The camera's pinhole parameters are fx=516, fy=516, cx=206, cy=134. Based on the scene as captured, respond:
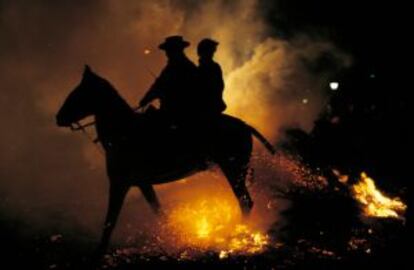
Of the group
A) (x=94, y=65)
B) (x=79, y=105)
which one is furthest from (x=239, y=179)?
(x=94, y=65)

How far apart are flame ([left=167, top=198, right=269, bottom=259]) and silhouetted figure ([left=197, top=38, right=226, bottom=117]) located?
8.04ft

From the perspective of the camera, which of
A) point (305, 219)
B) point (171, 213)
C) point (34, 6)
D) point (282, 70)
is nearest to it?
point (305, 219)

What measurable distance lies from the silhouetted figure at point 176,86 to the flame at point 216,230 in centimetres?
244

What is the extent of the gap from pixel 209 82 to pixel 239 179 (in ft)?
6.71

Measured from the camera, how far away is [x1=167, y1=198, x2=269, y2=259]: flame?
9648 mm

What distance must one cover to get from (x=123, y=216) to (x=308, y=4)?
1868 centimetres

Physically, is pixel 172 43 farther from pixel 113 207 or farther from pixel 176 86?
pixel 113 207

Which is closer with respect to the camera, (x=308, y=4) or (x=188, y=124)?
(x=188, y=124)

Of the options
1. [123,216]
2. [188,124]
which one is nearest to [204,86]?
[188,124]

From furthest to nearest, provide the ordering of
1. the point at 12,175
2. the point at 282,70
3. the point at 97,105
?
the point at 282,70, the point at 12,175, the point at 97,105

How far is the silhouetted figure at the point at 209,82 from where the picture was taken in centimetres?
989

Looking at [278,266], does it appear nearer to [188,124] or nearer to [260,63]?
[188,124]

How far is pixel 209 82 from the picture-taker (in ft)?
32.7

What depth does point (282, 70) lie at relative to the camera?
28125mm
